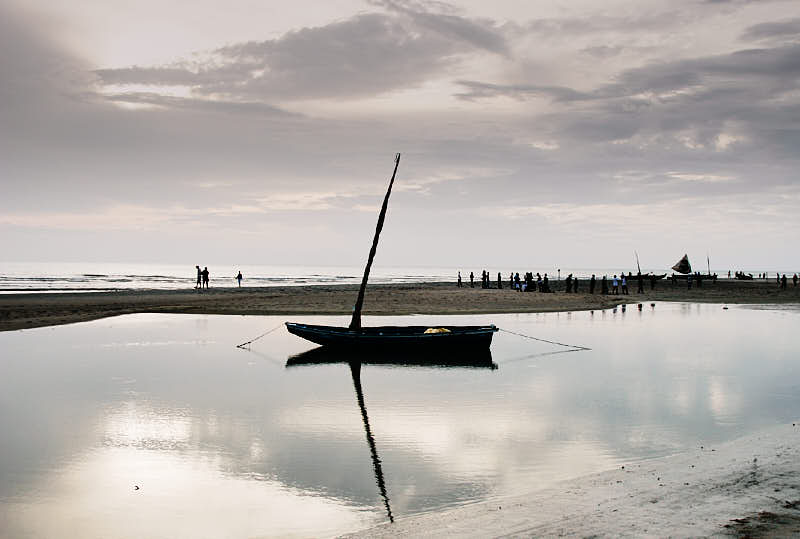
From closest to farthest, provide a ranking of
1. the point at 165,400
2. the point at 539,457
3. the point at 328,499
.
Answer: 1. the point at 328,499
2. the point at 539,457
3. the point at 165,400

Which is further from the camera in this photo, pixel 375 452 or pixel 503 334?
pixel 503 334

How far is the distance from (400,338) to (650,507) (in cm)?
1831

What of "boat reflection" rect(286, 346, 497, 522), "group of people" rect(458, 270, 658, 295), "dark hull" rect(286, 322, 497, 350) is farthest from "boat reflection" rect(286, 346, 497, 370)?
"group of people" rect(458, 270, 658, 295)

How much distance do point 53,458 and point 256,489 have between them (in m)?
4.57

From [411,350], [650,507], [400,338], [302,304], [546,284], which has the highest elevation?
[546,284]

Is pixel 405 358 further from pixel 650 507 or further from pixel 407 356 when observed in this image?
pixel 650 507

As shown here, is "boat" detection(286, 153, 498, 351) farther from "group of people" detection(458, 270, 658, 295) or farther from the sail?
the sail

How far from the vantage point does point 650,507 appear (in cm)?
862

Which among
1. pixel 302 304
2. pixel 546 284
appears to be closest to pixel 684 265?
pixel 546 284

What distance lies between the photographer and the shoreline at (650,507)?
775 cm

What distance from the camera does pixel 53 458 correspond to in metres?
12.7

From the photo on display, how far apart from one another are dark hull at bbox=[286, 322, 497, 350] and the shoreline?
49.3ft

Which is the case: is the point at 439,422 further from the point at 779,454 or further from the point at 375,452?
the point at 779,454

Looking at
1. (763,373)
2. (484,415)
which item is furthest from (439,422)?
(763,373)
